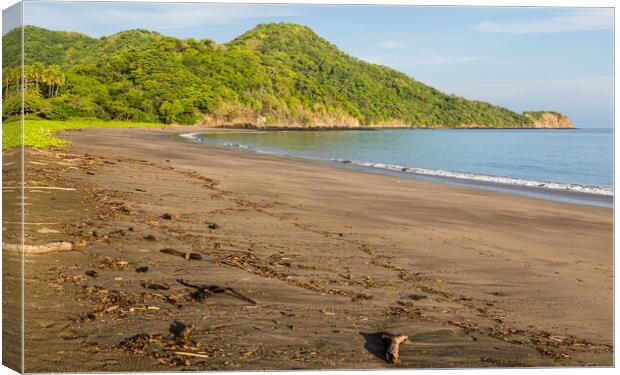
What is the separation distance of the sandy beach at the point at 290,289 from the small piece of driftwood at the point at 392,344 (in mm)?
57

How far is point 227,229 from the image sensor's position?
6875 mm

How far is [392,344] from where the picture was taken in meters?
3.63

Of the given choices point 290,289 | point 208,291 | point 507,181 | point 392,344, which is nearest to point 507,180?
point 507,181

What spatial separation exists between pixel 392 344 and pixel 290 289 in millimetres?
1179

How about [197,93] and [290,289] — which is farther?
[197,93]

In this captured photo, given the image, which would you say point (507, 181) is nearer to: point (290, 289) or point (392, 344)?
point (290, 289)

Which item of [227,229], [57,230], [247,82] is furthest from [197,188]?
[247,82]

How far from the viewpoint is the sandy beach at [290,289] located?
3.51m

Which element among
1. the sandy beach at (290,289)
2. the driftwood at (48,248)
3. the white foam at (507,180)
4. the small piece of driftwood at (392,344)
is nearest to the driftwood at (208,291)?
the sandy beach at (290,289)

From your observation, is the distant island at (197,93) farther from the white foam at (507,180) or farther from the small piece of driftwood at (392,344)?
the small piece of driftwood at (392,344)

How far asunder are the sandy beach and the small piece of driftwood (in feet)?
0.19

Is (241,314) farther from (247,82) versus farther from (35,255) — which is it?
(247,82)

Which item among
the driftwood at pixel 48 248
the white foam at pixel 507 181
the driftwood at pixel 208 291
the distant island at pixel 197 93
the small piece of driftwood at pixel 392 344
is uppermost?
the distant island at pixel 197 93

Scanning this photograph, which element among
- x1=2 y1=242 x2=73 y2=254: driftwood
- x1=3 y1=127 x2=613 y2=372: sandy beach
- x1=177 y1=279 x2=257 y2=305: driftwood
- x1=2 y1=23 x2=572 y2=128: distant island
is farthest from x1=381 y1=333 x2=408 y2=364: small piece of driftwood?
x1=2 y1=23 x2=572 y2=128: distant island
